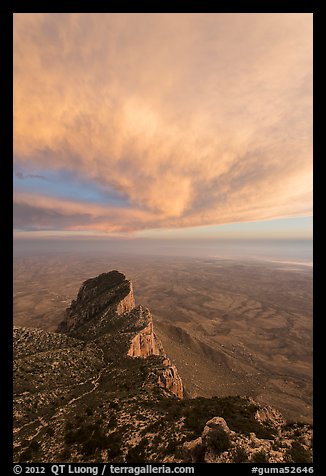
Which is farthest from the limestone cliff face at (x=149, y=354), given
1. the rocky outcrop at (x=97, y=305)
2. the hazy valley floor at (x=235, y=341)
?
the hazy valley floor at (x=235, y=341)

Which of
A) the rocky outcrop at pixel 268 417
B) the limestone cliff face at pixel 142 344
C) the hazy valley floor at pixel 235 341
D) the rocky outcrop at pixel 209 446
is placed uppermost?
the rocky outcrop at pixel 209 446

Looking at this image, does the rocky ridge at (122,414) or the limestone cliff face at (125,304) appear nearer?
the rocky ridge at (122,414)

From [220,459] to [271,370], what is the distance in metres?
87.2

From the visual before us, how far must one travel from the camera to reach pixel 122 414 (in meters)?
19.4

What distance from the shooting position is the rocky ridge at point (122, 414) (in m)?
13.5

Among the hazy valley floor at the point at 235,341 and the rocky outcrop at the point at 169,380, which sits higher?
the rocky outcrop at the point at 169,380

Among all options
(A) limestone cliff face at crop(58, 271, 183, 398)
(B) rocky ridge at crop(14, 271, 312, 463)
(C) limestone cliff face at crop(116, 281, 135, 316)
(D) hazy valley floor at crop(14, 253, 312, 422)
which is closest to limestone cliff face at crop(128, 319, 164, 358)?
(A) limestone cliff face at crop(58, 271, 183, 398)

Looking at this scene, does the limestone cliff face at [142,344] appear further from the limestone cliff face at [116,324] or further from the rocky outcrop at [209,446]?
the rocky outcrop at [209,446]

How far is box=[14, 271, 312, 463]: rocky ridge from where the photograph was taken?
13500mm

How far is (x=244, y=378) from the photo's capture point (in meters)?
70.4

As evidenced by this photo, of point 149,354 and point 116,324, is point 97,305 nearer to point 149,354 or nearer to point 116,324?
point 116,324

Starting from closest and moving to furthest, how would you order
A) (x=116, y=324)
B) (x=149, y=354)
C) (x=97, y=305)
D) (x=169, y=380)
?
1. (x=169, y=380)
2. (x=149, y=354)
3. (x=116, y=324)
4. (x=97, y=305)

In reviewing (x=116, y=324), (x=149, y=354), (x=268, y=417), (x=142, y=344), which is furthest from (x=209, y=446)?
(x=116, y=324)
